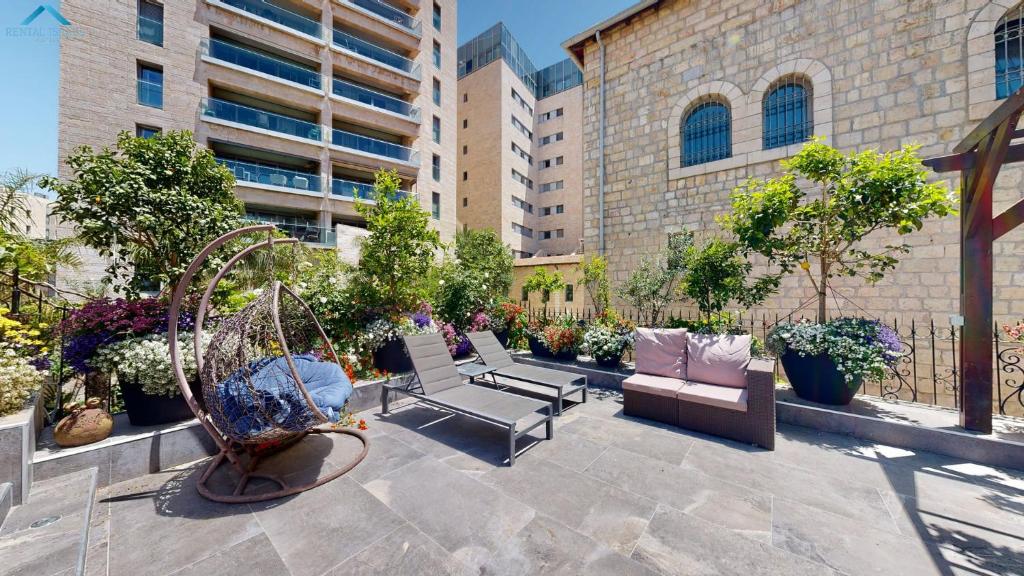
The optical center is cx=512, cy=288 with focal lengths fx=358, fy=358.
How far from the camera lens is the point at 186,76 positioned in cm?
1578

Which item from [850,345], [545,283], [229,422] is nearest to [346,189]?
[545,283]

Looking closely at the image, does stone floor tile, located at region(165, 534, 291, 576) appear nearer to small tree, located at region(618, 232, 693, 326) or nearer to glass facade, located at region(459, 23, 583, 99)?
small tree, located at region(618, 232, 693, 326)

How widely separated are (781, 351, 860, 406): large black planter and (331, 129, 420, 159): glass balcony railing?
21249 millimetres

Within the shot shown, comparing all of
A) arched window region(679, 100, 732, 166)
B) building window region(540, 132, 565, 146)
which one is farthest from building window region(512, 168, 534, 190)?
arched window region(679, 100, 732, 166)

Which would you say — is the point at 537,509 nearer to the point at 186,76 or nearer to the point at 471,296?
the point at 471,296

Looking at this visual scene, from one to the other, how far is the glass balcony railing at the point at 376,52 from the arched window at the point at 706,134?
63.2 feet

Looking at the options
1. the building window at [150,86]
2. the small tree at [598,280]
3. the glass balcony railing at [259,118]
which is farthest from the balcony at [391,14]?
the small tree at [598,280]

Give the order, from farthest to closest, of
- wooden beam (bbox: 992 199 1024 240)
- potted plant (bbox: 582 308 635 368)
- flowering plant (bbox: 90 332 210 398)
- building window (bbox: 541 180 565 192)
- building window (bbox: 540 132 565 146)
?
building window (bbox: 540 132 565 146) < building window (bbox: 541 180 565 192) < potted plant (bbox: 582 308 635 368) < wooden beam (bbox: 992 199 1024 240) < flowering plant (bbox: 90 332 210 398)

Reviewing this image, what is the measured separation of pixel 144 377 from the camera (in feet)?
11.5

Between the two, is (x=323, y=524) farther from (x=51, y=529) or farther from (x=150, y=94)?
(x=150, y=94)

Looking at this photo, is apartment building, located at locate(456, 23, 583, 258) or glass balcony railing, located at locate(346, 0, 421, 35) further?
apartment building, located at locate(456, 23, 583, 258)

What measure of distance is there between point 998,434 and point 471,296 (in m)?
7.27

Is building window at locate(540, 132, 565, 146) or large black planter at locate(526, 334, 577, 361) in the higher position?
building window at locate(540, 132, 565, 146)

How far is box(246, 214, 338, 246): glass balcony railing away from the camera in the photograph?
687 inches
